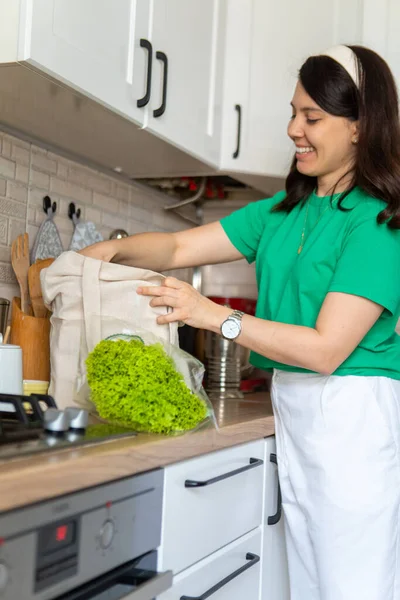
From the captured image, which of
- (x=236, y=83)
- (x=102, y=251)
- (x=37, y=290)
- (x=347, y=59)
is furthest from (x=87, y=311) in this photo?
(x=236, y=83)

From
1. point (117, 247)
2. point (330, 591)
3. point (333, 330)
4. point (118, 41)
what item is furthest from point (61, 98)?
point (330, 591)

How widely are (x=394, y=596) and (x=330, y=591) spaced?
0.14 meters

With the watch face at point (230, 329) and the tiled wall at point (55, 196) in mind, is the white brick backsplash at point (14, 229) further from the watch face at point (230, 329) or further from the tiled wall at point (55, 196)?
the watch face at point (230, 329)

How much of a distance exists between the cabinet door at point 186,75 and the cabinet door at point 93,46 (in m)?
0.08

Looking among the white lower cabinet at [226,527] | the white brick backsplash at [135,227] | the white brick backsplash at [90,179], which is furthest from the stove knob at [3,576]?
the white brick backsplash at [135,227]

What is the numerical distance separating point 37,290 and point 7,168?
31 cm

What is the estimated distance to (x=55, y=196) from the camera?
1.93m

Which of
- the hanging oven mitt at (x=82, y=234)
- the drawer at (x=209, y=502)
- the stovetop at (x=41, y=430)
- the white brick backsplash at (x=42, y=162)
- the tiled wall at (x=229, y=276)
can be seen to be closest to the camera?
the stovetop at (x=41, y=430)

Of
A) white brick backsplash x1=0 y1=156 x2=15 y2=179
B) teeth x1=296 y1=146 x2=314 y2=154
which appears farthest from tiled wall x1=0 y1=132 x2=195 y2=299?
teeth x1=296 y1=146 x2=314 y2=154

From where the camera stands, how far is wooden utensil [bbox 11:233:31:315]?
1689mm

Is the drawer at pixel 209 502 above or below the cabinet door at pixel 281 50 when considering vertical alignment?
below

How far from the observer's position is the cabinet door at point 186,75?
177cm

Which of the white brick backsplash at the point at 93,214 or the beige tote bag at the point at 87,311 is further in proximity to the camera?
the white brick backsplash at the point at 93,214

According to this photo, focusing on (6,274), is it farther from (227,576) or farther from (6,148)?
(227,576)
